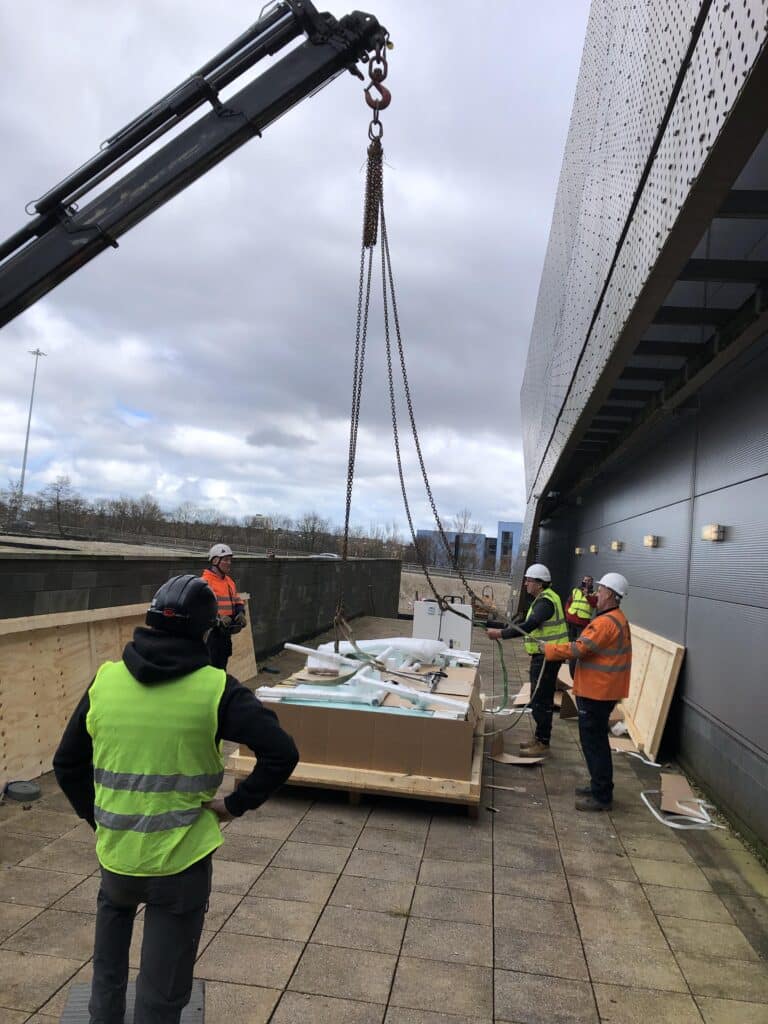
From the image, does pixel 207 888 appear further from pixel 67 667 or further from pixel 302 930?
pixel 67 667

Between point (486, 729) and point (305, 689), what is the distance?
295 centimetres

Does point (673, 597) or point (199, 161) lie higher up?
point (199, 161)

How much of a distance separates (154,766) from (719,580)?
19.3 ft

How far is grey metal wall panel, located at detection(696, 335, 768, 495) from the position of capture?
237 inches

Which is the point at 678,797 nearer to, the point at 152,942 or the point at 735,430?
the point at 735,430

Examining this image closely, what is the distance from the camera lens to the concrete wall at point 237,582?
20.4ft

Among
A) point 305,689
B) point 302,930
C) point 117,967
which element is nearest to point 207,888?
point 117,967

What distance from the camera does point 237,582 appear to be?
10.8 metres

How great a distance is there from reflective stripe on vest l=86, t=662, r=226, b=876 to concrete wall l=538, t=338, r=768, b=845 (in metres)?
4.53

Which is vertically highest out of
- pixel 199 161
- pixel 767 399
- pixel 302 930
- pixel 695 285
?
pixel 199 161

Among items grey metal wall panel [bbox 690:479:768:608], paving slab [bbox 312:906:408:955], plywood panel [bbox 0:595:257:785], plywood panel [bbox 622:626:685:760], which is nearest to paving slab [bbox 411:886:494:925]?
paving slab [bbox 312:906:408:955]

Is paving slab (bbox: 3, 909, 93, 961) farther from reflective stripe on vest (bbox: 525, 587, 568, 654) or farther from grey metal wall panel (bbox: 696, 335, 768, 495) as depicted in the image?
grey metal wall panel (bbox: 696, 335, 768, 495)

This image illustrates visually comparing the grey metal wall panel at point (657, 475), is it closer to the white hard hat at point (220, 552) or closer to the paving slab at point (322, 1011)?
the white hard hat at point (220, 552)

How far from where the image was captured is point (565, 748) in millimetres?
8109
